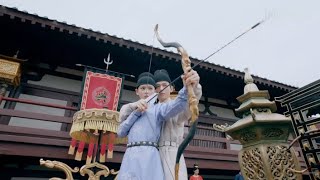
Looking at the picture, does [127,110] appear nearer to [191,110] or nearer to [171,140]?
[171,140]

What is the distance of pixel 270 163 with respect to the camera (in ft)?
6.17

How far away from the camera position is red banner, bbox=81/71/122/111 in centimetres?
570

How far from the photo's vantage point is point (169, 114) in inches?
84.4

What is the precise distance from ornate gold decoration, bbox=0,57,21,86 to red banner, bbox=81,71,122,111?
1572mm

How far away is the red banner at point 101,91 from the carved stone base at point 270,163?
14.1 ft

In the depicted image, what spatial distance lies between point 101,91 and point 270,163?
15.4 feet

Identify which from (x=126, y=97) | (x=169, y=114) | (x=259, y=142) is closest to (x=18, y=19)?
(x=126, y=97)

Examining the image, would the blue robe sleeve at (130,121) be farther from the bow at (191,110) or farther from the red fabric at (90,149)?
the red fabric at (90,149)

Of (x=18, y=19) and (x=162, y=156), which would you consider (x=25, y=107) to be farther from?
(x=162, y=156)

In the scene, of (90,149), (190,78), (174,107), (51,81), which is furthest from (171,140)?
(51,81)

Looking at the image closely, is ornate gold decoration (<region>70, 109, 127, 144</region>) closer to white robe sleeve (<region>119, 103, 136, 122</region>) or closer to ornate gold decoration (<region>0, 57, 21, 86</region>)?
white robe sleeve (<region>119, 103, 136, 122</region>)

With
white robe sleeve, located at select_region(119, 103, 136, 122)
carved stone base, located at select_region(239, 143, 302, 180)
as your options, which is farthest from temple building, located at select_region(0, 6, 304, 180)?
carved stone base, located at select_region(239, 143, 302, 180)

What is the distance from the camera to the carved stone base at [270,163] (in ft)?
6.14

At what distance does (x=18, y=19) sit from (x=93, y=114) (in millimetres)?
3078
